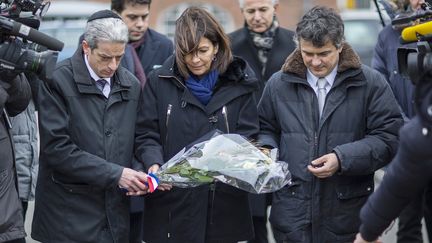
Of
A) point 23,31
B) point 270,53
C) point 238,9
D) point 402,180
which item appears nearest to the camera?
point 402,180

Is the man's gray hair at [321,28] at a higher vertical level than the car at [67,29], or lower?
higher

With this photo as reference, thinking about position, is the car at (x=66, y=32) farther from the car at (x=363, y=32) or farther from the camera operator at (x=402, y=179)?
the camera operator at (x=402, y=179)

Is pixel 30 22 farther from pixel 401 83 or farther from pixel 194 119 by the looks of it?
pixel 401 83

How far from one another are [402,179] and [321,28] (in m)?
1.50

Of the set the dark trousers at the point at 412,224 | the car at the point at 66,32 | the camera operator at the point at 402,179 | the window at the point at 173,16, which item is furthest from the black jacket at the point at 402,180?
the window at the point at 173,16

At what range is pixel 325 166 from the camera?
517cm

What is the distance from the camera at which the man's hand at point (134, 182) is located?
5270mm

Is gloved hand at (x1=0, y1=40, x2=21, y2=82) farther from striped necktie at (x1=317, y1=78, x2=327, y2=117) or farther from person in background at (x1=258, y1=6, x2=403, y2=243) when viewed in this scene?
striped necktie at (x1=317, y1=78, x2=327, y2=117)

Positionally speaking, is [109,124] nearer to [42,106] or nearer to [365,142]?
[42,106]

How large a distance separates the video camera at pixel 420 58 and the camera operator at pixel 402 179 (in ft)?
0.12

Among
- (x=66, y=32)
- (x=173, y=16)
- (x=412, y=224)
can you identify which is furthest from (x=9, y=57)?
(x=173, y=16)

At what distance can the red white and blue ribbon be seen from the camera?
17.1 ft

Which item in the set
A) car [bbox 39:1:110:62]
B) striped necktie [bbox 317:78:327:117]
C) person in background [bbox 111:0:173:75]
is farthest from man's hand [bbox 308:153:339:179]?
car [bbox 39:1:110:62]

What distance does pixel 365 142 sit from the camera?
17.4 ft
